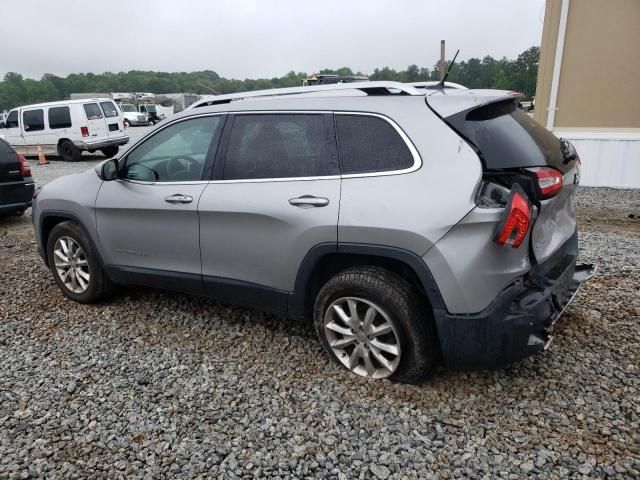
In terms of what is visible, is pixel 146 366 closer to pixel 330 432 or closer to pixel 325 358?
pixel 325 358

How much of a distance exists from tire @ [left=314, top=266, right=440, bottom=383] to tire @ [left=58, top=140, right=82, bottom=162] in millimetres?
15094

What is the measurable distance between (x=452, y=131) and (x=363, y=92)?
687mm

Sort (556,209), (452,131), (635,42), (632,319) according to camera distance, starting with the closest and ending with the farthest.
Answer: (452,131), (556,209), (632,319), (635,42)

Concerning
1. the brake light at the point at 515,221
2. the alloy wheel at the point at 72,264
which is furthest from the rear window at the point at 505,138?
the alloy wheel at the point at 72,264

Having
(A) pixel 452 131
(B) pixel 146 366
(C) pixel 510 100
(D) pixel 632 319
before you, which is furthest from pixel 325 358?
(D) pixel 632 319

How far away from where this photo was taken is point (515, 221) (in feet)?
7.73

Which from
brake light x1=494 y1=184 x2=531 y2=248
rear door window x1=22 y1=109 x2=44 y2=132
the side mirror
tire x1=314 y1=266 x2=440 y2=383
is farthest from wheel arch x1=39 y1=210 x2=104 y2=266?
rear door window x1=22 y1=109 x2=44 y2=132

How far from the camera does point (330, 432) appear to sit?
2.58m

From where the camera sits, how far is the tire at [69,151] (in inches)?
611

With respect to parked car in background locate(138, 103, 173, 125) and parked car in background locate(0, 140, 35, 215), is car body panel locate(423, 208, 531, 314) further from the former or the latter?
parked car in background locate(138, 103, 173, 125)

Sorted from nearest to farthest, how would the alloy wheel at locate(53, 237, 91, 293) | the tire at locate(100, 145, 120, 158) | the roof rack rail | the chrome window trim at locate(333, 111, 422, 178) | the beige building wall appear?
the chrome window trim at locate(333, 111, 422, 178) < the roof rack rail < the alloy wheel at locate(53, 237, 91, 293) < the beige building wall < the tire at locate(100, 145, 120, 158)

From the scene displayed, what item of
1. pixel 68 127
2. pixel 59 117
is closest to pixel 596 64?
pixel 68 127

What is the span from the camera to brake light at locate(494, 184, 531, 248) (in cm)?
235

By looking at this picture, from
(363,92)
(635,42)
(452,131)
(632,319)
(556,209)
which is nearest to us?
(452,131)
